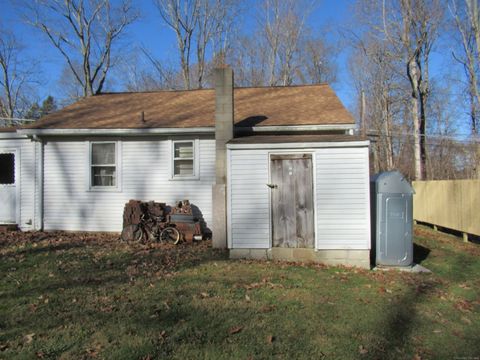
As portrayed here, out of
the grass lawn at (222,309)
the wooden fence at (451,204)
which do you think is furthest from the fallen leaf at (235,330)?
the wooden fence at (451,204)

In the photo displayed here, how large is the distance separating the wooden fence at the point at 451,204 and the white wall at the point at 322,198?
5891 mm

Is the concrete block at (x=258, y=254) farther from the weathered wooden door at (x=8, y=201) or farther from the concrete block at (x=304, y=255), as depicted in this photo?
the weathered wooden door at (x=8, y=201)

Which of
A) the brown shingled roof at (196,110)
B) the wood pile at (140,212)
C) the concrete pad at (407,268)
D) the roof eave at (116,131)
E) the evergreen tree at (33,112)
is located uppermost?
the evergreen tree at (33,112)

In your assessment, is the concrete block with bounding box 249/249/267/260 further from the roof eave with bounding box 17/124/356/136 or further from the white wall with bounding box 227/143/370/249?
the roof eave with bounding box 17/124/356/136

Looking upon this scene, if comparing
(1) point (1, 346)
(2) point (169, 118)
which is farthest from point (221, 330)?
(2) point (169, 118)

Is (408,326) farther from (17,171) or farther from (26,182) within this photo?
(17,171)

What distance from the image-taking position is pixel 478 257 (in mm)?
9719

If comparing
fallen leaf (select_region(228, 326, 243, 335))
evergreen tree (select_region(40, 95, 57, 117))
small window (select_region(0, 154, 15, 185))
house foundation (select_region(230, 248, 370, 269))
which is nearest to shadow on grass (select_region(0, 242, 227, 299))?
house foundation (select_region(230, 248, 370, 269))

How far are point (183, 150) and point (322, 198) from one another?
16.2 feet

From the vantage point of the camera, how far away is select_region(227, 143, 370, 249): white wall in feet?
26.3

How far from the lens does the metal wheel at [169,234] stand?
1018cm

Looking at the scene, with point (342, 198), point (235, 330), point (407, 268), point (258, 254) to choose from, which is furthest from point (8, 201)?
point (407, 268)

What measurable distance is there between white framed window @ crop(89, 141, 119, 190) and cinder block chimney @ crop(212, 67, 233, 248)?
369 centimetres

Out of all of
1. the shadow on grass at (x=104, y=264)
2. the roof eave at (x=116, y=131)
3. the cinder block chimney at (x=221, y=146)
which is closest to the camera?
the shadow on grass at (x=104, y=264)
